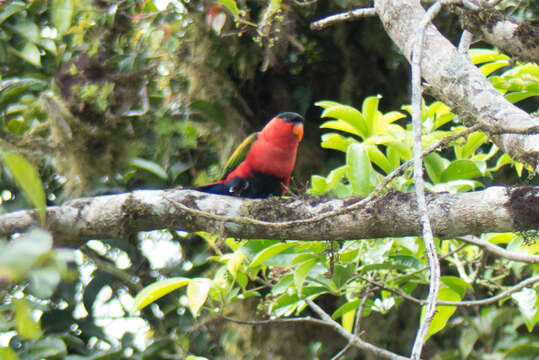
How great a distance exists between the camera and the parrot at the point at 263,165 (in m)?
2.95

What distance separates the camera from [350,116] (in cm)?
245

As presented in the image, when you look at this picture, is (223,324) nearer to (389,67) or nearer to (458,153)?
(458,153)

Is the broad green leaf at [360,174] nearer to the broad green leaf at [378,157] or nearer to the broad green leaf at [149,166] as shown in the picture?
the broad green leaf at [378,157]

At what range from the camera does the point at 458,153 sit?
244 cm

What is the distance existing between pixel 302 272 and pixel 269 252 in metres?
0.14

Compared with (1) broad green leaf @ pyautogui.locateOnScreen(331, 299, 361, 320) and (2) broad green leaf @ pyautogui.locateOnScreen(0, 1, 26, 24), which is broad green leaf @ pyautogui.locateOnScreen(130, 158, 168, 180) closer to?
(2) broad green leaf @ pyautogui.locateOnScreen(0, 1, 26, 24)

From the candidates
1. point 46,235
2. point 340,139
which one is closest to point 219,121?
point 340,139

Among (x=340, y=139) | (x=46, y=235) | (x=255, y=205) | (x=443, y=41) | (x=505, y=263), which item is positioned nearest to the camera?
(x=46, y=235)

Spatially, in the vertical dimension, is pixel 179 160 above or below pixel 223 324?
above

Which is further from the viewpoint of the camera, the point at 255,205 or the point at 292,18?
the point at 292,18

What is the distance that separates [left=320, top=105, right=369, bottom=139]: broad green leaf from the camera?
2.39 m

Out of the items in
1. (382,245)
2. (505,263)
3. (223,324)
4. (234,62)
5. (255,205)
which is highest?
(234,62)

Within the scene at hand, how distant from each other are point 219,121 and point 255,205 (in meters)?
1.26

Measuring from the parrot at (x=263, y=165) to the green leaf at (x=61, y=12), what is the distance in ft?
3.38
